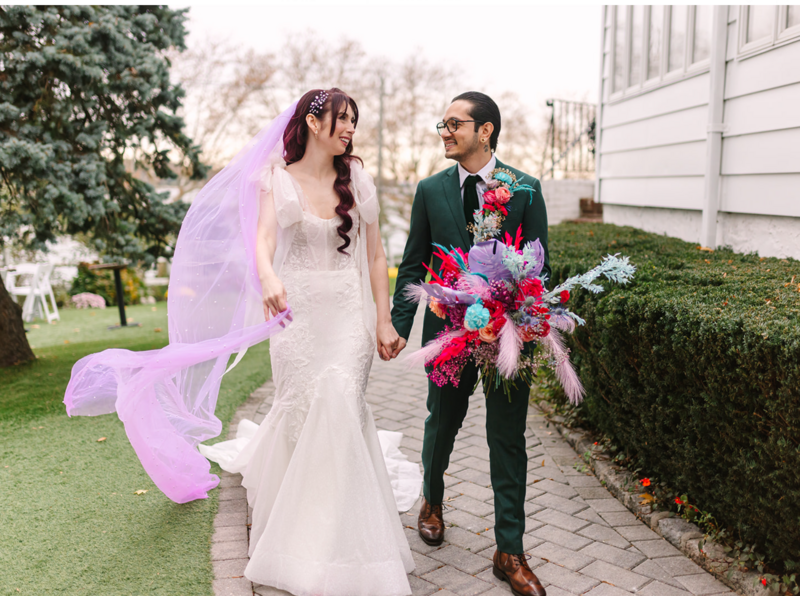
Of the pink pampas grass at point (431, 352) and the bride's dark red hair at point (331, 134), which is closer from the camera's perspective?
the pink pampas grass at point (431, 352)

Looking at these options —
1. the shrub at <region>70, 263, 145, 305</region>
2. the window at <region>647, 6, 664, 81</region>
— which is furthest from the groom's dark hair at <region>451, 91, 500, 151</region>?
the shrub at <region>70, 263, 145, 305</region>

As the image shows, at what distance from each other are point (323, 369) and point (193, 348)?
76cm

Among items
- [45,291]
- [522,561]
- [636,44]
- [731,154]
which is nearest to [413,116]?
[45,291]

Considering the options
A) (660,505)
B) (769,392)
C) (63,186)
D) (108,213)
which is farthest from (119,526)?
(108,213)

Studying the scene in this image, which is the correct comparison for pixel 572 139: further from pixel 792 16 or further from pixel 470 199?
pixel 470 199

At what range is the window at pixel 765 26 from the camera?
5.39 m

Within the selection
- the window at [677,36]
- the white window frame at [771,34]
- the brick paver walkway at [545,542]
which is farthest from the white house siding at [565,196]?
the brick paver walkway at [545,542]

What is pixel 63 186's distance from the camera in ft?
22.9

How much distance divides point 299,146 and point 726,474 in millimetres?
2732

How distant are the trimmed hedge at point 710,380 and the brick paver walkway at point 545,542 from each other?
14.1 inches

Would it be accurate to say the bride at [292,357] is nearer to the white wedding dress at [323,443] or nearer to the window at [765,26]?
the white wedding dress at [323,443]

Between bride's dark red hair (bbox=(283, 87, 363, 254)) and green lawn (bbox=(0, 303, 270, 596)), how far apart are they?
1.85 metres

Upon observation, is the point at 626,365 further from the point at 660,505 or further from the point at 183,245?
the point at 183,245

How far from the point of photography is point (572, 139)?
49.3ft
